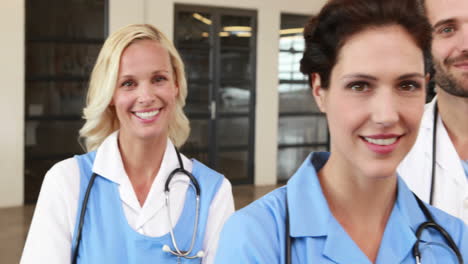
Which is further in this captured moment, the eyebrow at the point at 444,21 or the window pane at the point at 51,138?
the window pane at the point at 51,138

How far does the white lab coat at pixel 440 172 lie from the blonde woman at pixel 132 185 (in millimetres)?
753

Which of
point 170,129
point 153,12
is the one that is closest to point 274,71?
point 153,12

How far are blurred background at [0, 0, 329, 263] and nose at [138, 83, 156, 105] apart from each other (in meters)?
4.01

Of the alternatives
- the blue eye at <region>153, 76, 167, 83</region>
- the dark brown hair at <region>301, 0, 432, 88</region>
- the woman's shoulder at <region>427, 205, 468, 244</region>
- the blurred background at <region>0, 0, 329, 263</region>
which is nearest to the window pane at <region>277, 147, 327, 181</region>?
the blurred background at <region>0, 0, 329, 263</region>

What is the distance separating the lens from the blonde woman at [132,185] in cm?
214

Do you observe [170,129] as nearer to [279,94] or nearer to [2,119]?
[2,119]

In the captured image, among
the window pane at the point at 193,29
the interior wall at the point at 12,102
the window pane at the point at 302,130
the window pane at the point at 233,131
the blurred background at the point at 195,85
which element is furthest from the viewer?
the window pane at the point at 302,130

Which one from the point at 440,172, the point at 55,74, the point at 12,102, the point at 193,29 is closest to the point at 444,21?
the point at 440,172

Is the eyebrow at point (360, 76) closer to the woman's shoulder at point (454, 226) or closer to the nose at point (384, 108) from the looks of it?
the nose at point (384, 108)

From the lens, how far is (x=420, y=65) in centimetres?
131

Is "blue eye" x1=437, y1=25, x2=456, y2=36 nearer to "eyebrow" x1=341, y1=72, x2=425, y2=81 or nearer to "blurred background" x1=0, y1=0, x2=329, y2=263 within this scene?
"eyebrow" x1=341, y1=72, x2=425, y2=81

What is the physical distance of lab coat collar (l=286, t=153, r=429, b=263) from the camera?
1316mm

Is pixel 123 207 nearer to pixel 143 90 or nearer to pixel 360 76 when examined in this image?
pixel 143 90

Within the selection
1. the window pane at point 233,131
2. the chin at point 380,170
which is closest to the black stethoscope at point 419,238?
the chin at point 380,170
